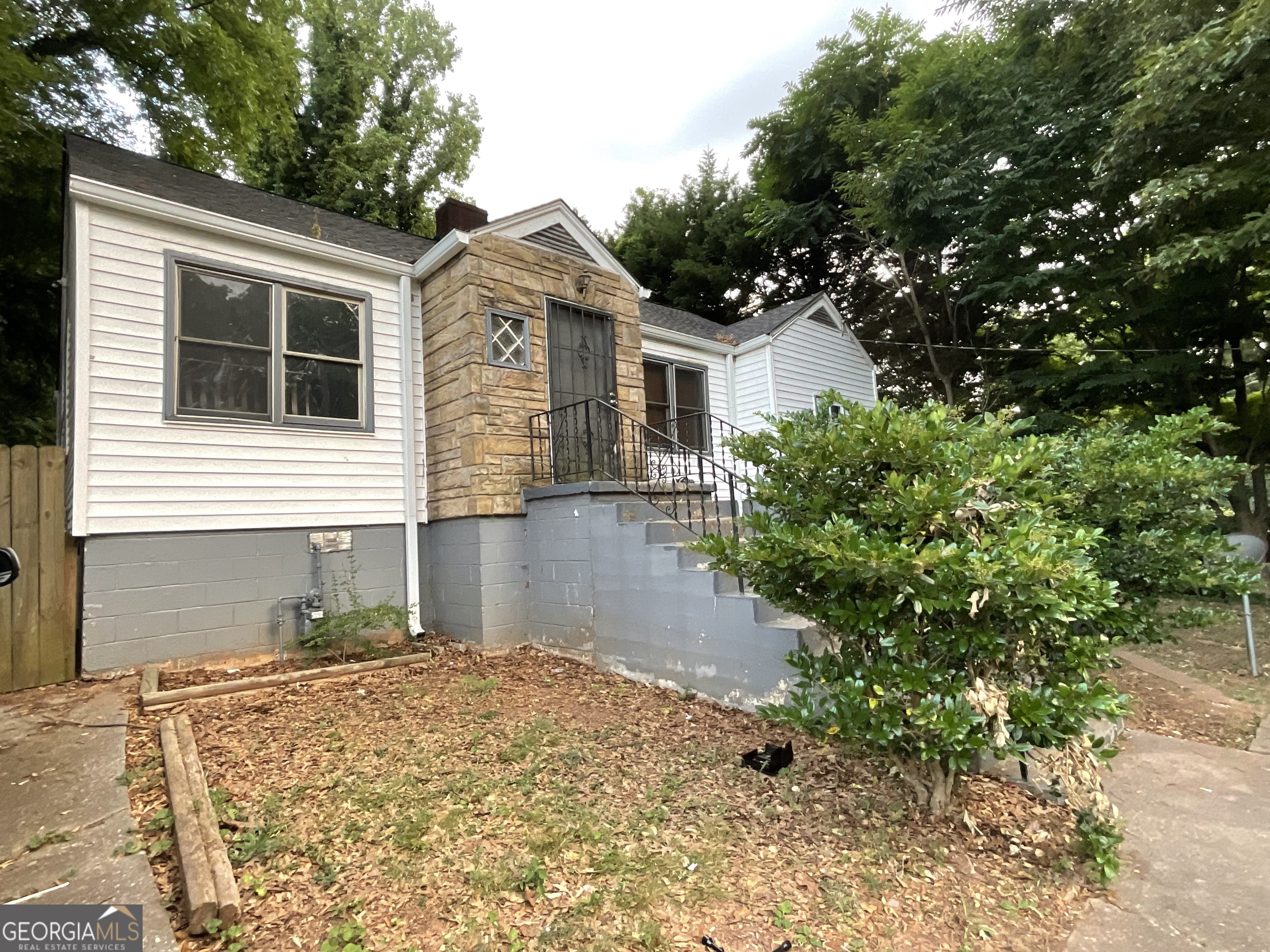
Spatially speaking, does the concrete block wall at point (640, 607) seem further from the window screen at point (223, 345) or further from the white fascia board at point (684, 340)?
the white fascia board at point (684, 340)

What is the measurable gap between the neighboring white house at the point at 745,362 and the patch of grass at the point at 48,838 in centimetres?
698

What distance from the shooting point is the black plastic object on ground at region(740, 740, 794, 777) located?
2.85m

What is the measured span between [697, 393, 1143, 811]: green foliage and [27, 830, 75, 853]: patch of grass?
8.87ft

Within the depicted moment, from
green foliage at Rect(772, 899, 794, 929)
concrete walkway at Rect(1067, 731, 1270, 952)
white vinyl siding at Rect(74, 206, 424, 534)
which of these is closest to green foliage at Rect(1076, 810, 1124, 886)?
concrete walkway at Rect(1067, 731, 1270, 952)

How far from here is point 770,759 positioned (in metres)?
2.87

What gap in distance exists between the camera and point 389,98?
18297mm

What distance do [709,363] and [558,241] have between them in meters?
3.81

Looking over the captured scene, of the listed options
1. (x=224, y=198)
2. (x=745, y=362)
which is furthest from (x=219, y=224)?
(x=745, y=362)

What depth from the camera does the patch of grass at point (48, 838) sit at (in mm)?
2176

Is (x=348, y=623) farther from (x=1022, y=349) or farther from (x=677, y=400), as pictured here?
(x=1022, y=349)

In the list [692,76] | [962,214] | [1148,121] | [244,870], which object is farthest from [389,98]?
[244,870]

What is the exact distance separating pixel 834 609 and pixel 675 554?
6.68ft

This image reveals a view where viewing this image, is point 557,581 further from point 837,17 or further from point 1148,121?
point 837,17

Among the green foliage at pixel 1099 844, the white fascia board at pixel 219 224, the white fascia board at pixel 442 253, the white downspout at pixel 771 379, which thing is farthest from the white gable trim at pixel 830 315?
the green foliage at pixel 1099 844
